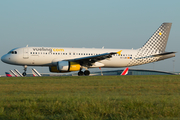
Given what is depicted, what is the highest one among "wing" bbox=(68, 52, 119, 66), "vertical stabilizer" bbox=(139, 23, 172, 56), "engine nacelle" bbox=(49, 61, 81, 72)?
"vertical stabilizer" bbox=(139, 23, 172, 56)

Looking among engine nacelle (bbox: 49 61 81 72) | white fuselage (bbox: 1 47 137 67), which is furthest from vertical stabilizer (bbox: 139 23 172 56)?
engine nacelle (bbox: 49 61 81 72)

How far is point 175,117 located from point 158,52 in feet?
102

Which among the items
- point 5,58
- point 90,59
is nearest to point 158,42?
point 90,59

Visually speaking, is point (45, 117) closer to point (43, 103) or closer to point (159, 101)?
point (43, 103)

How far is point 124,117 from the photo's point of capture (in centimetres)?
802

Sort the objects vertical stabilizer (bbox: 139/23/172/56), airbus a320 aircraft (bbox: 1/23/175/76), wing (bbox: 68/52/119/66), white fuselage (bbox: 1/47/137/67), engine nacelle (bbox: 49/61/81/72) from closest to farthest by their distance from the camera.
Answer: engine nacelle (bbox: 49/61/81/72) < wing (bbox: 68/52/119/66) < airbus a320 aircraft (bbox: 1/23/175/76) < white fuselage (bbox: 1/47/137/67) < vertical stabilizer (bbox: 139/23/172/56)

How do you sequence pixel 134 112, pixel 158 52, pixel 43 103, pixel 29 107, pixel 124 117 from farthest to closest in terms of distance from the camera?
pixel 158 52, pixel 43 103, pixel 29 107, pixel 134 112, pixel 124 117

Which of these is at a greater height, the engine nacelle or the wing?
the wing

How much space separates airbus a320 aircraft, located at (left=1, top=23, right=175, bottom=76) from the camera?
32.4 meters

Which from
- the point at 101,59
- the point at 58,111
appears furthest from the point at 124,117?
the point at 101,59

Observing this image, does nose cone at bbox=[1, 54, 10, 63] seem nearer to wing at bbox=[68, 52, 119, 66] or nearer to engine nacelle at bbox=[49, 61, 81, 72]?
engine nacelle at bbox=[49, 61, 81, 72]

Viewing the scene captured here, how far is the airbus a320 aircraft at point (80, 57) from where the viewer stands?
32375 mm

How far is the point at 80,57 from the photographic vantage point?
3431 cm

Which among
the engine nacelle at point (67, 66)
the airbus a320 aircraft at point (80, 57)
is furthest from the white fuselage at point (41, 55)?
the engine nacelle at point (67, 66)
